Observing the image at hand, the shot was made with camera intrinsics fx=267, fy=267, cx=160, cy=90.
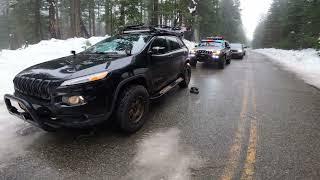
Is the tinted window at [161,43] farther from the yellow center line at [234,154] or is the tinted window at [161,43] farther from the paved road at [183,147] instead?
the yellow center line at [234,154]

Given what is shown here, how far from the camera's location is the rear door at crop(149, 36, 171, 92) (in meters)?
5.87

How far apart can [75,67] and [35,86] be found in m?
0.70

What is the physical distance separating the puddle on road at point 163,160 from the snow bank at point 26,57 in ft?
16.6

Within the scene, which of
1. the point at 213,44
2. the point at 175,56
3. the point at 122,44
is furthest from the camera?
the point at 213,44

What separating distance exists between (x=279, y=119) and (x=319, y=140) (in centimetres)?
119

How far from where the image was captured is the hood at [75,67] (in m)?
4.29

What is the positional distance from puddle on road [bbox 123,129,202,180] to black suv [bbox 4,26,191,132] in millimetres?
605

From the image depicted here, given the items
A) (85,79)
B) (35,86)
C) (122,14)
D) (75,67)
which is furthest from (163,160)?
(122,14)

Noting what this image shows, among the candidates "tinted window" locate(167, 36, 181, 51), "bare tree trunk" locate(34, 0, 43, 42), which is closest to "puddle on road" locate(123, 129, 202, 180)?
"tinted window" locate(167, 36, 181, 51)

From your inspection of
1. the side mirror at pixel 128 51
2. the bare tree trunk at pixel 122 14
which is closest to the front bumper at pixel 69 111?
the side mirror at pixel 128 51

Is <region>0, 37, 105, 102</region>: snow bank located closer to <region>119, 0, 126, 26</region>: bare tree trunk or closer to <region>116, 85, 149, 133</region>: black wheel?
<region>119, 0, 126, 26</region>: bare tree trunk

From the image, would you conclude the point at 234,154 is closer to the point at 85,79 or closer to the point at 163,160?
the point at 163,160

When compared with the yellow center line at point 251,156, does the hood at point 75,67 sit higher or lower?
higher

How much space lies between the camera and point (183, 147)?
177 inches
